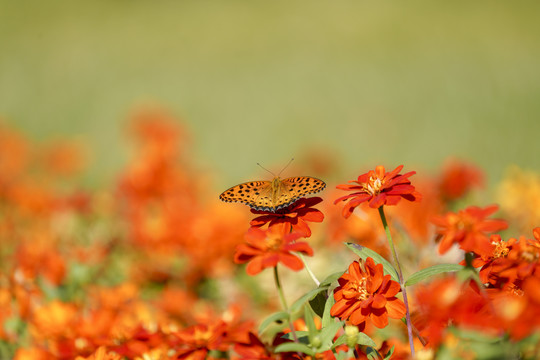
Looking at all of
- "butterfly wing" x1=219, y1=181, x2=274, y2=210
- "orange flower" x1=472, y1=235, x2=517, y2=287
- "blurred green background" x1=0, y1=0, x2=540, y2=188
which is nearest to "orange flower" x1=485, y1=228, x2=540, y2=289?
"orange flower" x1=472, y1=235, x2=517, y2=287

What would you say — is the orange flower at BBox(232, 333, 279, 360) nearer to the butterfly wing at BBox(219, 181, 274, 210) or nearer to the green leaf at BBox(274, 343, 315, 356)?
the green leaf at BBox(274, 343, 315, 356)

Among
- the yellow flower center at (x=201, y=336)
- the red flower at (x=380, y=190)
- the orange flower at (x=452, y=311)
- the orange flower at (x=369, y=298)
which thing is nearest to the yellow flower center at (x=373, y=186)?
the red flower at (x=380, y=190)

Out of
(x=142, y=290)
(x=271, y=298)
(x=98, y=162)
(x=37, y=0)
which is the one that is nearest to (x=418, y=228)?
(x=271, y=298)

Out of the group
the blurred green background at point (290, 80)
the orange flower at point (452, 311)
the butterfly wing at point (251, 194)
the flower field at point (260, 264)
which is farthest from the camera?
the blurred green background at point (290, 80)

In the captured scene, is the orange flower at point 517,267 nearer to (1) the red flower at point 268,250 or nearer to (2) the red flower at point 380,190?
(2) the red flower at point 380,190

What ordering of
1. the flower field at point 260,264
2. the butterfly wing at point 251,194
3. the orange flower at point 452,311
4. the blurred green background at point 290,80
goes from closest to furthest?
1. the orange flower at point 452,311
2. the flower field at point 260,264
3. the butterfly wing at point 251,194
4. the blurred green background at point 290,80

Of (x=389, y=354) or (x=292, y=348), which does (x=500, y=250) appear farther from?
(x=292, y=348)

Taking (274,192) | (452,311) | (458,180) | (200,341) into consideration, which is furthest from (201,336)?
(458,180)
